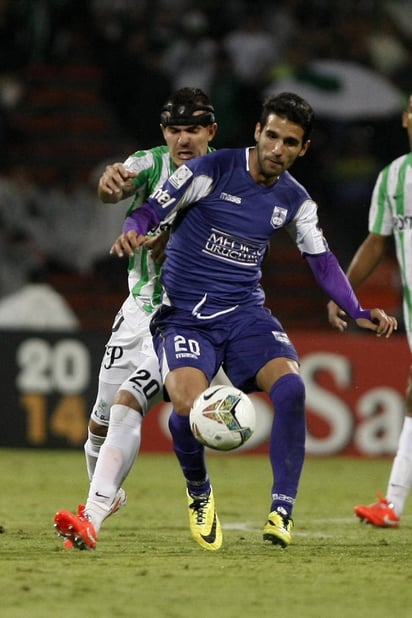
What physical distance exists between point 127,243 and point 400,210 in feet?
7.79

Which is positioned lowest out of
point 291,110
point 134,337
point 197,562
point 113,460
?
point 197,562

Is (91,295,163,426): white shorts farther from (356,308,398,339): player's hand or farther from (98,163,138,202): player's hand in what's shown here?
(356,308,398,339): player's hand

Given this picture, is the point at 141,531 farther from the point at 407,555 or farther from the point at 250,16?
the point at 250,16

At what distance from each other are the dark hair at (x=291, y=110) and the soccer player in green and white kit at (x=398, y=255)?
132 cm

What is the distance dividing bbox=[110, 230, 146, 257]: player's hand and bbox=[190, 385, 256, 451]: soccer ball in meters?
0.70

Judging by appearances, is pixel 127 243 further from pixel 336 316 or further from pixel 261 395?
pixel 261 395

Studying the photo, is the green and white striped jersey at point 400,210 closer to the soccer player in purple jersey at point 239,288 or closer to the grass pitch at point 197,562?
the soccer player in purple jersey at point 239,288

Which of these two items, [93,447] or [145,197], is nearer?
[145,197]

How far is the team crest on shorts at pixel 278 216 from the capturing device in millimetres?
6211

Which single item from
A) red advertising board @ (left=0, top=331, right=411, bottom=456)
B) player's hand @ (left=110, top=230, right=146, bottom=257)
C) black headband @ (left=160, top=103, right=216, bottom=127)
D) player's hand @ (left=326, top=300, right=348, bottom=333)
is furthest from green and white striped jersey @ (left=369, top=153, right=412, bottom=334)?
red advertising board @ (left=0, top=331, right=411, bottom=456)

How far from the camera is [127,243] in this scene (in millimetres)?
5617

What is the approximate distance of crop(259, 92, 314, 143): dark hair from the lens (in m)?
6.07

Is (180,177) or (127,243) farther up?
(180,177)

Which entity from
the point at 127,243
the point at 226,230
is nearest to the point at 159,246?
the point at 226,230
